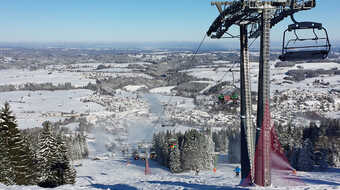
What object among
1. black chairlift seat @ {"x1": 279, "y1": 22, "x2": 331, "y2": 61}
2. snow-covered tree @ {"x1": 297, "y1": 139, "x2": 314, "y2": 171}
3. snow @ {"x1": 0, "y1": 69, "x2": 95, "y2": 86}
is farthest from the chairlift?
snow @ {"x1": 0, "y1": 69, "x2": 95, "y2": 86}

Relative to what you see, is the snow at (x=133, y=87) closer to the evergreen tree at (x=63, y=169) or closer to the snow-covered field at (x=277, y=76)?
the snow-covered field at (x=277, y=76)

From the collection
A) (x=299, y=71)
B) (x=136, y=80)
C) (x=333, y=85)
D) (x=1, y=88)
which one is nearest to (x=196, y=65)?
(x=136, y=80)

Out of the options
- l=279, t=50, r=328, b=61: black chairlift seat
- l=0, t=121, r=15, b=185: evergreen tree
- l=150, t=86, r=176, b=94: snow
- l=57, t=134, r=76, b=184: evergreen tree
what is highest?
l=279, t=50, r=328, b=61: black chairlift seat

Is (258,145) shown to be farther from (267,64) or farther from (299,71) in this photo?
(299,71)

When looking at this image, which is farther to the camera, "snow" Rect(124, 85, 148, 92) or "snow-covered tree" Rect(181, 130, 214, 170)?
"snow" Rect(124, 85, 148, 92)

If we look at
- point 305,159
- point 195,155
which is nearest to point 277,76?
point 305,159

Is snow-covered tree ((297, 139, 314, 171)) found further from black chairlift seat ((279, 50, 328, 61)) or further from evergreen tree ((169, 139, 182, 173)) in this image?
black chairlift seat ((279, 50, 328, 61))

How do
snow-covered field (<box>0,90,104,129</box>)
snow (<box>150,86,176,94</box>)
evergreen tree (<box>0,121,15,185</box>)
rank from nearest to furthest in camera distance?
evergreen tree (<box>0,121,15,185</box>), snow-covered field (<box>0,90,104,129</box>), snow (<box>150,86,176,94</box>)

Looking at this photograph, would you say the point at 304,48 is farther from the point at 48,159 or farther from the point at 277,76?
the point at 277,76
